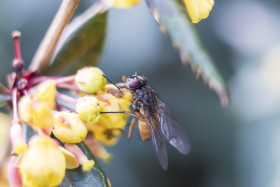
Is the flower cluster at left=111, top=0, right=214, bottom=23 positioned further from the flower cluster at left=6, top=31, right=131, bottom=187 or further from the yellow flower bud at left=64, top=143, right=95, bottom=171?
the yellow flower bud at left=64, top=143, right=95, bottom=171

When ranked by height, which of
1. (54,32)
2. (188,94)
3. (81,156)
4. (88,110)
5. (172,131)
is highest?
(54,32)

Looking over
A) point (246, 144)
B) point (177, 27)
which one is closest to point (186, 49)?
point (177, 27)

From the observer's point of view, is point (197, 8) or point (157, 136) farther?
point (157, 136)

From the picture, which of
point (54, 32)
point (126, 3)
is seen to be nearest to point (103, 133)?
point (54, 32)

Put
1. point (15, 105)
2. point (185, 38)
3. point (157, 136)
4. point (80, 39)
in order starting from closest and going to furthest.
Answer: point (185, 38), point (15, 105), point (157, 136), point (80, 39)

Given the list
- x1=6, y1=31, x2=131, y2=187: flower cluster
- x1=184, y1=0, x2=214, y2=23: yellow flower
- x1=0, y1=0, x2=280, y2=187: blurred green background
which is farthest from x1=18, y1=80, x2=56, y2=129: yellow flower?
x1=0, y1=0, x2=280, y2=187: blurred green background

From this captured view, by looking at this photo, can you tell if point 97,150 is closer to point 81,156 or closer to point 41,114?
point 81,156
